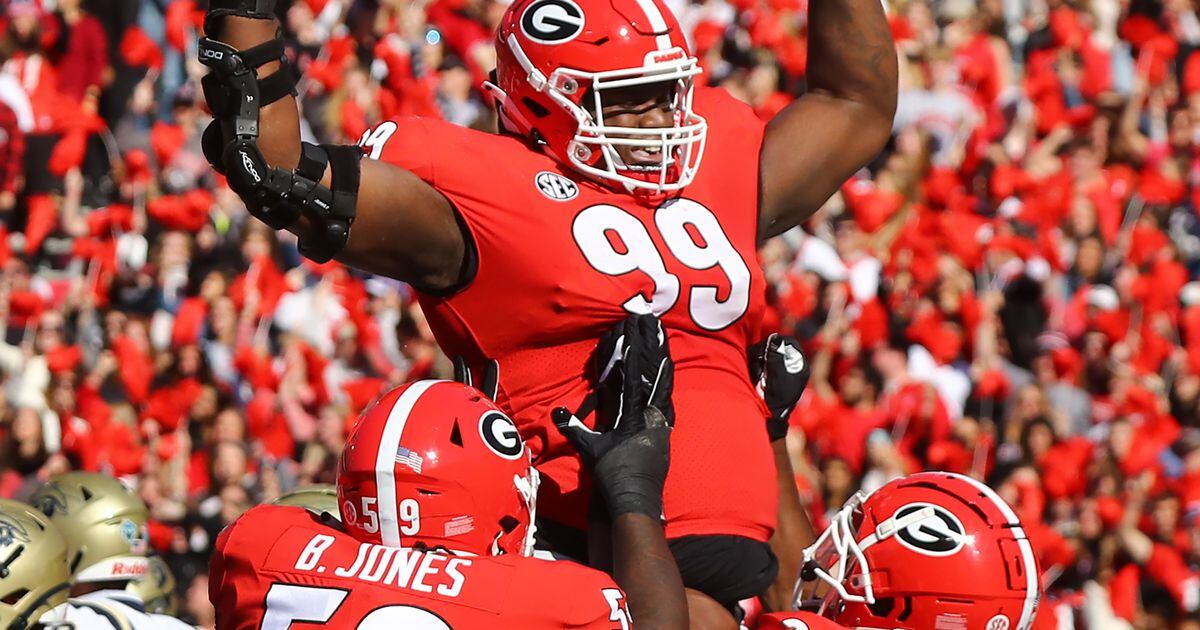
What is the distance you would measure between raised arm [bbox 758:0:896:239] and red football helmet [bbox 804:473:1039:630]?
0.69 m

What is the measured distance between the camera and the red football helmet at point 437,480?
10.4 feet

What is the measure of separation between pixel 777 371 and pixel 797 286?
259 inches

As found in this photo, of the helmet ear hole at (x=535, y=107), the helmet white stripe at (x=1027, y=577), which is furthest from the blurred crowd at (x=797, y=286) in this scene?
the helmet white stripe at (x=1027, y=577)

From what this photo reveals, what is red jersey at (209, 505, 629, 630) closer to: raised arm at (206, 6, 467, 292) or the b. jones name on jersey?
the b. jones name on jersey

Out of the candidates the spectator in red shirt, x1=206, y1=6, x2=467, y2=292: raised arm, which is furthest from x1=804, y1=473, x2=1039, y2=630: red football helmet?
the spectator in red shirt

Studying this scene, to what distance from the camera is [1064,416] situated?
10.2 meters

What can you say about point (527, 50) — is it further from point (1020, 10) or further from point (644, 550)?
point (1020, 10)

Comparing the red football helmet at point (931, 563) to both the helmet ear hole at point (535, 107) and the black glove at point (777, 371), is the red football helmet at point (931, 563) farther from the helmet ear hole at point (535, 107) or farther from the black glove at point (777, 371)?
the helmet ear hole at point (535, 107)

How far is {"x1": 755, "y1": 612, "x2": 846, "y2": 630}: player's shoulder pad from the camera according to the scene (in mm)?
3354

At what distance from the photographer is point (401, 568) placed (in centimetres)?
307

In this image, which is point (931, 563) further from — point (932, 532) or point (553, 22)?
point (553, 22)

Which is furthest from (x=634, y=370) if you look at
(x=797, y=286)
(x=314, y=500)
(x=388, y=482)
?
(x=797, y=286)

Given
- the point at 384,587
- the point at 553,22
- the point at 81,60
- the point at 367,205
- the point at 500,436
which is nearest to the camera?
the point at 384,587

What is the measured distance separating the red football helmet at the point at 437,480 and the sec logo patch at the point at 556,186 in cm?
52
